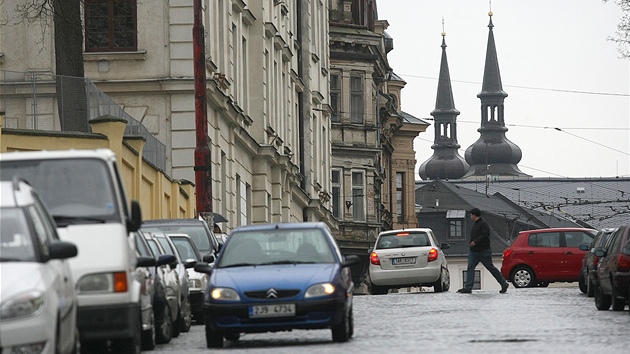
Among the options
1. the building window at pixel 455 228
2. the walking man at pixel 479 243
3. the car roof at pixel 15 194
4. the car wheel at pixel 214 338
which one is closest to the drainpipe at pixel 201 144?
the walking man at pixel 479 243

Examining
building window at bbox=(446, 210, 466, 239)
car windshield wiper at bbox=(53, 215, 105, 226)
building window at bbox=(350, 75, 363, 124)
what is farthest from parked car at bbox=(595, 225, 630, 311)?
building window at bbox=(446, 210, 466, 239)

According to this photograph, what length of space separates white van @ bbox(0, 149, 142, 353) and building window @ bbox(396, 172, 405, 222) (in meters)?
86.1

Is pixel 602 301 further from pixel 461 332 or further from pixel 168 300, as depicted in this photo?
pixel 168 300

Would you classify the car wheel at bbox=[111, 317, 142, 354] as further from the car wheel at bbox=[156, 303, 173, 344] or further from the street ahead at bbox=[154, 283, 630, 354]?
the car wheel at bbox=[156, 303, 173, 344]

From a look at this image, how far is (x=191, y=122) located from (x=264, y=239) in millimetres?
19566

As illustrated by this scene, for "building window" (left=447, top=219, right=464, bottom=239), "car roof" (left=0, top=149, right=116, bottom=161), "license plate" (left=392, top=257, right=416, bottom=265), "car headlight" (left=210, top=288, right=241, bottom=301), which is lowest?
"building window" (left=447, top=219, right=464, bottom=239)

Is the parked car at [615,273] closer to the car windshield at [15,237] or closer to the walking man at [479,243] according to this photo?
the walking man at [479,243]

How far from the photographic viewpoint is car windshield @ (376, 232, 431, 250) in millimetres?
36375

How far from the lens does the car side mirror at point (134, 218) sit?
15.7 m

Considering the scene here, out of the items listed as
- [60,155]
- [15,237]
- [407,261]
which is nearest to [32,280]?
[15,237]

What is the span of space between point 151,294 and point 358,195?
2401 inches

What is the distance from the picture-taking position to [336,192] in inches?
3088

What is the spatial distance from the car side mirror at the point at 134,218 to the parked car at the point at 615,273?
33.6ft

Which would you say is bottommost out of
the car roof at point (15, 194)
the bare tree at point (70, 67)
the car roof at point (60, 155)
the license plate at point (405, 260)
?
the license plate at point (405, 260)
